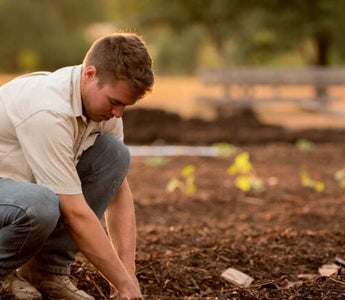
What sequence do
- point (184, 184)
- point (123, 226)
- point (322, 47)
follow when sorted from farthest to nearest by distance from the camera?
point (322, 47) < point (184, 184) < point (123, 226)

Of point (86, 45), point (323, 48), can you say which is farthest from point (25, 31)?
point (323, 48)

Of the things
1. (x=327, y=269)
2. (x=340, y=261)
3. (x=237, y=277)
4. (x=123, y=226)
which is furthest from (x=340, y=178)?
(x=123, y=226)

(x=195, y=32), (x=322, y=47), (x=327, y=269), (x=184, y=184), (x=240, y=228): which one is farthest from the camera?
(x=195, y=32)

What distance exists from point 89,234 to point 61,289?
484mm

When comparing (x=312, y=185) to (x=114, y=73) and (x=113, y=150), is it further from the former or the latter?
(x=114, y=73)

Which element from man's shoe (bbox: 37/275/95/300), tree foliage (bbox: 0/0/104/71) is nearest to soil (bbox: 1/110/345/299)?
man's shoe (bbox: 37/275/95/300)

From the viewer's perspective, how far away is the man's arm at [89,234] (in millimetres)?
2209

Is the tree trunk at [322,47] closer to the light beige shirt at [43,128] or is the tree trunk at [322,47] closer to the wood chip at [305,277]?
the wood chip at [305,277]

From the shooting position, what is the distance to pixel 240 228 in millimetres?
3959

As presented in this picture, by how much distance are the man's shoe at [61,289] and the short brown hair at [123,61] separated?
983mm

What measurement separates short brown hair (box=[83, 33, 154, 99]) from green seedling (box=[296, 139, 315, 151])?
5812 mm

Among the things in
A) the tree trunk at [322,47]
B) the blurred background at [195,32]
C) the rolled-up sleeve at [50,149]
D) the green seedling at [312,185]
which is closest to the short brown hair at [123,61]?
the rolled-up sleeve at [50,149]

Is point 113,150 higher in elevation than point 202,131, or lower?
higher

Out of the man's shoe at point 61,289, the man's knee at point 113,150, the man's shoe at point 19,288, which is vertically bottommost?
the man's shoe at point 61,289
